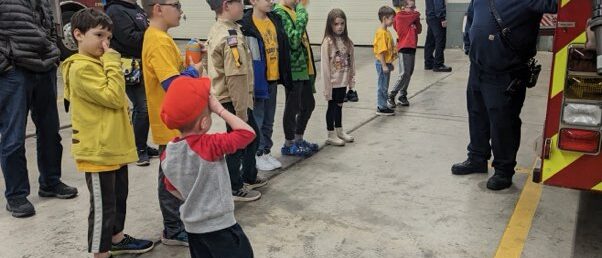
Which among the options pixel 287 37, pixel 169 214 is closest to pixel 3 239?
pixel 169 214

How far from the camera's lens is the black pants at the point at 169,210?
3.56 meters

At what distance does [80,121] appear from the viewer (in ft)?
10.6

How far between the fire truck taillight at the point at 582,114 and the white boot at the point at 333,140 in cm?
294

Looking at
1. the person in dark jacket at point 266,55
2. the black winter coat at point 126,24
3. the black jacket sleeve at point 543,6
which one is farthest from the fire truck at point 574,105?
the black winter coat at point 126,24

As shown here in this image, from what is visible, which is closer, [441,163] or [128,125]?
[128,125]

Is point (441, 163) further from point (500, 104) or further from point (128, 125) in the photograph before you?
point (128, 125)

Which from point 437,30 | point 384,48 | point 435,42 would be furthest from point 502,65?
point 435,42

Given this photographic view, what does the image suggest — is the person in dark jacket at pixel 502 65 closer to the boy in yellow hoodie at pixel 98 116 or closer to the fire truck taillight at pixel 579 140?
the fire truck taillight at pixel 579 140

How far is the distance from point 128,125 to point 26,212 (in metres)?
1.44

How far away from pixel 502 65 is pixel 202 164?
9.20 ft

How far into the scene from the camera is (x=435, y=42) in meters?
11.3

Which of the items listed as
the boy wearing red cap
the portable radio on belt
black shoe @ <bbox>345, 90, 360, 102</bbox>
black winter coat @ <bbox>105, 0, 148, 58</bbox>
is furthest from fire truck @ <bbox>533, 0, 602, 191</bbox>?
black shoe @ <bbox>345, 90, 360, 102</bbox>

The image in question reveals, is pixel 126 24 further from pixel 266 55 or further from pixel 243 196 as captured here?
pixel 243 196

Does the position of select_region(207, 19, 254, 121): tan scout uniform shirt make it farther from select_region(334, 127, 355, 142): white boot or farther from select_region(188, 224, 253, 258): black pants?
select_region(334, 127, 355, 142): white boot
